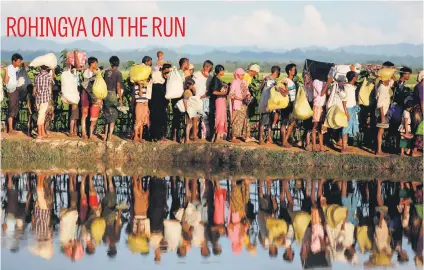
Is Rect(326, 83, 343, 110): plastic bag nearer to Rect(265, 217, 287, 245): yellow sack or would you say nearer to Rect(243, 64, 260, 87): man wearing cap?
Rect(243, 64, 260, 87): man wearing cap

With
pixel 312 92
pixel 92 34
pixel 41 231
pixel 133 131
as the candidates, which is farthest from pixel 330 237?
pixel 92 34

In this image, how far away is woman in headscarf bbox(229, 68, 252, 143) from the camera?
2148 cm

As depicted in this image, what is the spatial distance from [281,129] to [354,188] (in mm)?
2850

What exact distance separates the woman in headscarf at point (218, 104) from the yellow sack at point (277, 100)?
810mm

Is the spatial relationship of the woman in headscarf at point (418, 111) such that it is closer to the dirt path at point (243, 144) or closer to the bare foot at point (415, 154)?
the bare foot at point (415, 154)

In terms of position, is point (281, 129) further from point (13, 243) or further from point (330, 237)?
point (13, 243)

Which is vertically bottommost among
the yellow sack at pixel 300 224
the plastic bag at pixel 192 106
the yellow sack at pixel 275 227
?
the yellow sack at pixel 275 227

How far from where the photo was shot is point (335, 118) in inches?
818

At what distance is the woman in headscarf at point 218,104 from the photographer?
69.9ft

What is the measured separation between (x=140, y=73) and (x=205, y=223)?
5.92 metres

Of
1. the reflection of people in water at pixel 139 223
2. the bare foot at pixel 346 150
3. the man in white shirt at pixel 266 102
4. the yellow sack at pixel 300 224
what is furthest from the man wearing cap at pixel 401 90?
the yellow sack at pixel 300 224

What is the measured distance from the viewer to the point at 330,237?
1520 centimetres

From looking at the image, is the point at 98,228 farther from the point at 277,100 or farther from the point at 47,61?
the point at 47,61

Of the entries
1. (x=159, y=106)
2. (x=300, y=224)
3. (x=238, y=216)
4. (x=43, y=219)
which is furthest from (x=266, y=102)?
(x=43, y=219)
